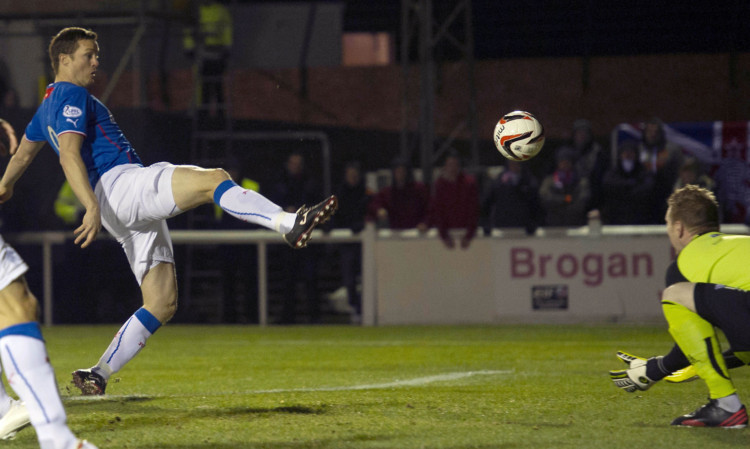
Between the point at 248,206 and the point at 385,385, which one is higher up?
the point at 248,206

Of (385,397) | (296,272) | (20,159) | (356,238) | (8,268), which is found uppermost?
(20,159)

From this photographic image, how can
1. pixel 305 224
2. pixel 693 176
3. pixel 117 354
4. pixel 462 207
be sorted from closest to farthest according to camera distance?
pixel 305 224, pixel 117 354, pixel 693 176, pixel 462 207

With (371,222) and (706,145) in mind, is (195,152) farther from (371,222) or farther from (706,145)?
(706,145)

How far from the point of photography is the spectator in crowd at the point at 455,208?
12.5 metres

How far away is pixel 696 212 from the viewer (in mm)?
4922

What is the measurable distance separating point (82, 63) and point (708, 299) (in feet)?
11.2

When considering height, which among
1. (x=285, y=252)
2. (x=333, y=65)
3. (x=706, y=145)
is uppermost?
(x=333, y=65)

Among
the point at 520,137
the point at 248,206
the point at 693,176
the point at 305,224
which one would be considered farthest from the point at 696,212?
the point at 693,176

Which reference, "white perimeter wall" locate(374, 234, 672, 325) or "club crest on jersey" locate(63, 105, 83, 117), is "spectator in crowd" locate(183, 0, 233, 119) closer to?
"white perimeter wall" locate(374, 234, 672, 325)

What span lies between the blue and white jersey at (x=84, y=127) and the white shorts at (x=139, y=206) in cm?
9

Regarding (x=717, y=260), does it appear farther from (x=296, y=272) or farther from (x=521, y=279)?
(x=296, y=272)

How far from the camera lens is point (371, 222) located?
12828 millimetres

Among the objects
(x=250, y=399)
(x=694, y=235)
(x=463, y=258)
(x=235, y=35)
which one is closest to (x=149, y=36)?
(x=235, y=35)

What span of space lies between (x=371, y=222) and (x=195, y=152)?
665 cm
